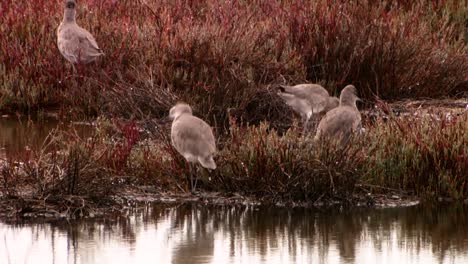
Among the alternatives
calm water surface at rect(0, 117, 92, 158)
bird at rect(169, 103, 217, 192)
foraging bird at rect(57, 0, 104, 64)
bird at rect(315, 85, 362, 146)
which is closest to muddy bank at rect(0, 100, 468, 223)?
→ bird at rect(315, 85, 362, 146)

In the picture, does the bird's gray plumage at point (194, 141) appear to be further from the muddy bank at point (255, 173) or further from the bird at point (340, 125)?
the bird at point (340, 125)

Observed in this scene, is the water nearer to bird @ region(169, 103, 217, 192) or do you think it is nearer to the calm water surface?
bird @ region(169, 103, 217, 192)

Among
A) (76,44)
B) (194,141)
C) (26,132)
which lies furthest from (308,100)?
(76,44)

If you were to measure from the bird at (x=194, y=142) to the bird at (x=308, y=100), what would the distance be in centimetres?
223

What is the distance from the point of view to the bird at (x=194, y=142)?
10.0m

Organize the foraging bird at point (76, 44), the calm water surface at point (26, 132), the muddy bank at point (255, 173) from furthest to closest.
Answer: the foraging bird at point (76, 44) < the calm water surface at point (26, 132) < the muddy bank at point (255, 173)

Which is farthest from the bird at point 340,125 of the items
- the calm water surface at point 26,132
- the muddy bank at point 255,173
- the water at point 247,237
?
the calm water surface at point 26,132

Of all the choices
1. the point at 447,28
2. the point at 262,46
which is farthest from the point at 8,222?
the point at 447,28

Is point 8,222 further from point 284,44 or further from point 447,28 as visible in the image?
point 447,28

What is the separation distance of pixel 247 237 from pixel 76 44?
18.9 feet

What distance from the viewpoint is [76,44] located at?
1464 cm

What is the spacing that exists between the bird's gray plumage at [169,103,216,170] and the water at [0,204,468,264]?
0.37 metres

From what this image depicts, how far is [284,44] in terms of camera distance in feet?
49.3

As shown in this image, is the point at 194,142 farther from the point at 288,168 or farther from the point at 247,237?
the point at 247,237
